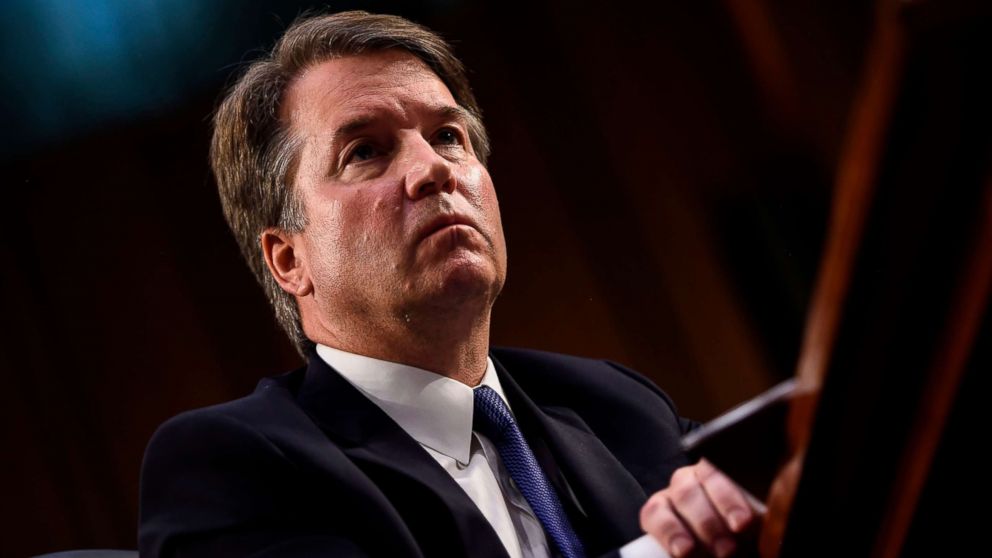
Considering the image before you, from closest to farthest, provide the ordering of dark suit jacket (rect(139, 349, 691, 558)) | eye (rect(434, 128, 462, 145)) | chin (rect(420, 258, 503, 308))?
1. dark suit jacket (rect(139, 349, 691, 558))
2. chin (rect(420, 258, 503, 308))
3. eye (rect(434, 128, 462, 145))

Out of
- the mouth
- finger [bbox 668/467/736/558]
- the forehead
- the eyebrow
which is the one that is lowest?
finger [bbox 668/467/736/558]

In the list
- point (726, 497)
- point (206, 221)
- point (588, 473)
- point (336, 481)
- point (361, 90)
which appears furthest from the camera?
point (206, 221)

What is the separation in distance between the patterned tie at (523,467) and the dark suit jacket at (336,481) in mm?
15

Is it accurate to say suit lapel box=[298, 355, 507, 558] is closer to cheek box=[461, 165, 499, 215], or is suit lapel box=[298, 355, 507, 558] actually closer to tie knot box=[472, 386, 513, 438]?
tie knot box=[472, 386, 513, 438]

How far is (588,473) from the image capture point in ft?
2.51

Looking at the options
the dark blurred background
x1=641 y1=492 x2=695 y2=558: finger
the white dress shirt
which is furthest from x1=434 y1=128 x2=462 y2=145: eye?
x1=641 y1=492 x2=695 y2=558: finger

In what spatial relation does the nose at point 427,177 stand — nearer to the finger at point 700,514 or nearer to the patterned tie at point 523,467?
the patterned tie at point 523,467

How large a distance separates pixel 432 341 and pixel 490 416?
87 millimetres

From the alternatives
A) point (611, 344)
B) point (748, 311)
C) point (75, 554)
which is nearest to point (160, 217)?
point (75, 554)

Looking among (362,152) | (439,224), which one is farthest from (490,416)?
(362,152)

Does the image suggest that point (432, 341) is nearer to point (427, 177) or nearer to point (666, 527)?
point (427, 177)

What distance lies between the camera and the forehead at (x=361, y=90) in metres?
0.87

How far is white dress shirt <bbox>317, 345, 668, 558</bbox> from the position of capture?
74cm

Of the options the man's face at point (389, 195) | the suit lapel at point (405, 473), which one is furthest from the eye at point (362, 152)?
the suit lapel at point (405, 473)
